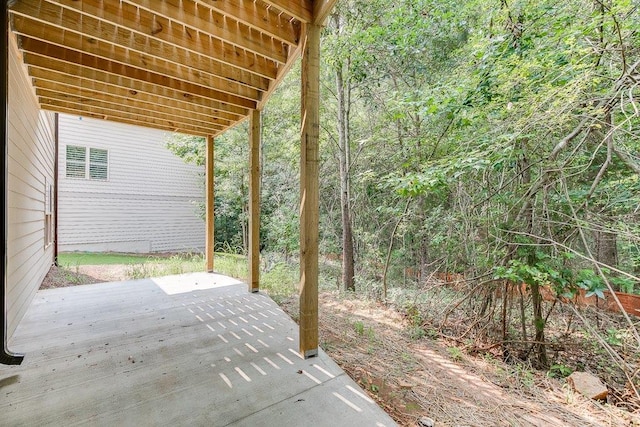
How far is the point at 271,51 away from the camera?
3041 mm

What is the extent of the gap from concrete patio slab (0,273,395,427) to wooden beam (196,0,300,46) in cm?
304

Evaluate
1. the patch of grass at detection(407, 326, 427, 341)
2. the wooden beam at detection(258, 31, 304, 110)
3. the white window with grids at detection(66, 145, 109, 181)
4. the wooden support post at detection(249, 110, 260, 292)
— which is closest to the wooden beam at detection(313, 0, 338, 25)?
the wooden beam at detection(258, 31, 304, 110)

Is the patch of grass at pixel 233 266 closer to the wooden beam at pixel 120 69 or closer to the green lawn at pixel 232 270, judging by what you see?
the green lawn at pixel 232 270

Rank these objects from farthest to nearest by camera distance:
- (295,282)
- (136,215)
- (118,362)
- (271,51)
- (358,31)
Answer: (136,215) → (295,282) → (358,31) → (271,51) → (118,362)

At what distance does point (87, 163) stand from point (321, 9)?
397 inches

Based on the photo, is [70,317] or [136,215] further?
[136,215]

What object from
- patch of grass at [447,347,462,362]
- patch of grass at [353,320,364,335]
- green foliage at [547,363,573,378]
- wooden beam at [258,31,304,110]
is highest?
wooden beam at [258,31,304,110]

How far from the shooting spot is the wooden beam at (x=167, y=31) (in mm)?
2400

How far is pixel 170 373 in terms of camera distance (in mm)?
2289

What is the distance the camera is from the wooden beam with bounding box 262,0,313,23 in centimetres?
229

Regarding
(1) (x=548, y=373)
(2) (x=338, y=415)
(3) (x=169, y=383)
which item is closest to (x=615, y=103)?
(1) (x=548, y=373)

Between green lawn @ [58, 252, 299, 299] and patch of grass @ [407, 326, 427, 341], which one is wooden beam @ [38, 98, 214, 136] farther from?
patch of grass @ [407, 326, 427, 341]

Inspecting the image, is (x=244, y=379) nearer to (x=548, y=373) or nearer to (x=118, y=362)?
(x=118, y=362)

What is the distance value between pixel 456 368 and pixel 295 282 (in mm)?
3230
